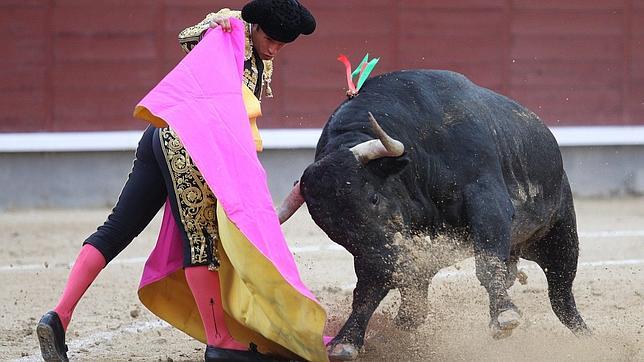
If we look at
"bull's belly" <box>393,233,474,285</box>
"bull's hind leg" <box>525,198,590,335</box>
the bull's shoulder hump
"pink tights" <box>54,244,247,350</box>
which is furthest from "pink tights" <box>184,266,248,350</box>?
"bull's hind leg" <box>525,198,590,335</box>

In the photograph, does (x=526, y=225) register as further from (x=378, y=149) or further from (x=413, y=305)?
(x=378, y=149)

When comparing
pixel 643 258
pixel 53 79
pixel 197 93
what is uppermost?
pixel 197 93

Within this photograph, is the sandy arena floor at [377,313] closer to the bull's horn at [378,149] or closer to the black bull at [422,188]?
the black bull at [422,188]

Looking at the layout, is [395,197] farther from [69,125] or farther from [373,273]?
[69,125]

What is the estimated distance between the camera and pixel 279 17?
325cm

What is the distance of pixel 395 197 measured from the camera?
335 centimetres

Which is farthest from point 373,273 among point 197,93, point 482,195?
point 197,93

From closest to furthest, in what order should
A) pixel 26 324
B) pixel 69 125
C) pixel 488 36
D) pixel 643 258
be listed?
pixel 26 324 → pixel 643 258 → pixel 69 125 → pixel 488 36

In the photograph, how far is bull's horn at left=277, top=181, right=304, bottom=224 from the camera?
131 inches

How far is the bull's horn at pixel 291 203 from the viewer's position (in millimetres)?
3334

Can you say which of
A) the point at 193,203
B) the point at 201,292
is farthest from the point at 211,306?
the point at 193,203

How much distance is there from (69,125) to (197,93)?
5.17 metres

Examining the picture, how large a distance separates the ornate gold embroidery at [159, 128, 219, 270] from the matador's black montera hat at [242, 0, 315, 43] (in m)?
0.39

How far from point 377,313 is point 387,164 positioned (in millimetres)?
946
